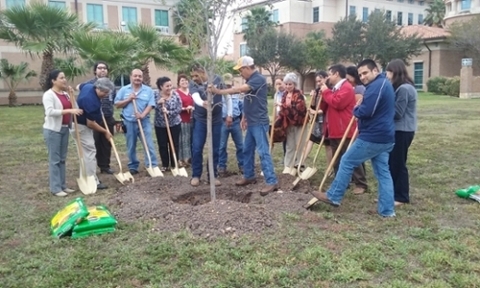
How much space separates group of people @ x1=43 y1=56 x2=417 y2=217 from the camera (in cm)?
471

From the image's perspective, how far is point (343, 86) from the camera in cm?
557

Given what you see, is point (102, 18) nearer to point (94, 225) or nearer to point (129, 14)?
point (129, 14)

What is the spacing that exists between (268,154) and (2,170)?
4.87m

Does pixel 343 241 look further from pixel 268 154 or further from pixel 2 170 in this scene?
pixel 2 170

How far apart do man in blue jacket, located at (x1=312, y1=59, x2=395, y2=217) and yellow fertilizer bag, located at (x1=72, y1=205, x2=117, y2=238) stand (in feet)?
7.11

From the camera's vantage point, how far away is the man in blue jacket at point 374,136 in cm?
454

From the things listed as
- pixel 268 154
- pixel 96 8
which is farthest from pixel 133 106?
pixel 96 8

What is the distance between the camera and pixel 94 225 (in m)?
4.30

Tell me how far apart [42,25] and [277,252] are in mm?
14171

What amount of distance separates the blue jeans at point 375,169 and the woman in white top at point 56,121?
128 inches

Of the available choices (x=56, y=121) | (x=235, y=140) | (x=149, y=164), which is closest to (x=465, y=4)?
(x=235, y=140)

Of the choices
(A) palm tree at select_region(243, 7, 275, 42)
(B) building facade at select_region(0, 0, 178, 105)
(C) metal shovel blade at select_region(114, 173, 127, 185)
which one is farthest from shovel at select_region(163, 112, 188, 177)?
(A) palm tree at select_region(243, 7, 275, 42)

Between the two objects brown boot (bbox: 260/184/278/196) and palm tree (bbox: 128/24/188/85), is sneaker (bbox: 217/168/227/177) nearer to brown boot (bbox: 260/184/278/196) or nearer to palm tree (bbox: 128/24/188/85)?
brown boot (bbox: 260/184/278/196)

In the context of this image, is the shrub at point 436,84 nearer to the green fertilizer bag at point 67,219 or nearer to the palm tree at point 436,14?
the palm tree at point 436,14
